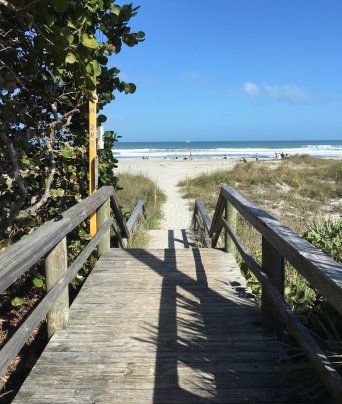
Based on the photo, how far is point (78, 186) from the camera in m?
5.20

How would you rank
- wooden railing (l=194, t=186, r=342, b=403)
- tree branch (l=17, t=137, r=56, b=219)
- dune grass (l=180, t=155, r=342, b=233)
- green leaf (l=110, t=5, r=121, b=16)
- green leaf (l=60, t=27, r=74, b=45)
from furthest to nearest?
dune grass (l=180, t=155, r=342, b=233)
tree branch (l=17, t=137, r=56, b=219)
green leaf (l=110, t=5, r=121, b=16)
green leaf (l=60, t=27, r=74, b=45)
wooden railing (l=194, t=186, r=342, b=403)

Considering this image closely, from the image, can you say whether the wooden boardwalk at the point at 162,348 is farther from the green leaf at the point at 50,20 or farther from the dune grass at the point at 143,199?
the dune grass at the point at 143,199

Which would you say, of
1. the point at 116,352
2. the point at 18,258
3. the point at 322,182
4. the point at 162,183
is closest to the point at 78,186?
the point at 116,352

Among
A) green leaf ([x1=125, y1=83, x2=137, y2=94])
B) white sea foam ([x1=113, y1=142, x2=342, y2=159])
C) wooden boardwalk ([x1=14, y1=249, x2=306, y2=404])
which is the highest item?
green leaf ([x1=125, y1=83, x2=137, y2=94])

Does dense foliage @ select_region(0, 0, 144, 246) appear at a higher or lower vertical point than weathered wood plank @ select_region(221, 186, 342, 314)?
higher

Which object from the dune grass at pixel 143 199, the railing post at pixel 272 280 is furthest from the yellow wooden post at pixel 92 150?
the dune grass at pixel 143 199

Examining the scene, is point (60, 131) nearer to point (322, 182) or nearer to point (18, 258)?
point (18, 258)

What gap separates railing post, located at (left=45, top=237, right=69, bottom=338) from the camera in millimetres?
3045

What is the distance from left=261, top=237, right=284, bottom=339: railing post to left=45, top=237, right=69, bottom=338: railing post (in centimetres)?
148

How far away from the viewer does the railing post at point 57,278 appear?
3045 millimetres

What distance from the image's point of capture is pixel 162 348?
9.98 feet

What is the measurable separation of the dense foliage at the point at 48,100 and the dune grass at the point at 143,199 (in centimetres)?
321

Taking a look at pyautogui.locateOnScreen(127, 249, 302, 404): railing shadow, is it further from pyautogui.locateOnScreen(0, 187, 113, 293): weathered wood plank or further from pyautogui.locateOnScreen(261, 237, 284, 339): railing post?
pyautogui.locateOnScreen(0, 187, 113, 293): weathered wood plank

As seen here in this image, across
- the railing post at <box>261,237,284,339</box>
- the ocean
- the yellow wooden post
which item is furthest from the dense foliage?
the ocean
